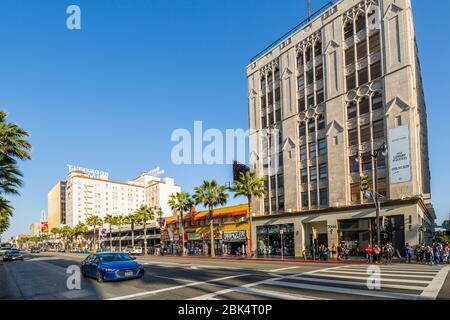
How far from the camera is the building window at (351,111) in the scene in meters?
37.8

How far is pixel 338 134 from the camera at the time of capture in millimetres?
38688

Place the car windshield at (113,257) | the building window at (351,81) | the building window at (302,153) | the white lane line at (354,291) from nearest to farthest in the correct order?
the white lane line at (354,291), the car windshield at (113,257), the building window at (351,81), the building window at (302,153)

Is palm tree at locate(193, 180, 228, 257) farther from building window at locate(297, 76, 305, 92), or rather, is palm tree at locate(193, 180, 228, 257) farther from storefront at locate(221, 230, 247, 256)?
building window at locate(297, 76, 305, 92)

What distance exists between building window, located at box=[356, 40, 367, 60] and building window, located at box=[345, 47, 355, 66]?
24.5 inches

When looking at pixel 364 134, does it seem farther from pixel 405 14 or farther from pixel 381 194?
pixel 405 14

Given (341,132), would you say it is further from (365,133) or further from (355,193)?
(355,193)

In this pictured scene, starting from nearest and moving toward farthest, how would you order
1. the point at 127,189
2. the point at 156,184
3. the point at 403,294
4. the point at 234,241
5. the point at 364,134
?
the point at 403,294 < the point at 364,134 < the point at 234,241 < the point at 156,184 < the point at 127,189

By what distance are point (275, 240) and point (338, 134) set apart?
16.0m

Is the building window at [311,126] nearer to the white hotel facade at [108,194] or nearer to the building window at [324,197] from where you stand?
the building window at [324,197]

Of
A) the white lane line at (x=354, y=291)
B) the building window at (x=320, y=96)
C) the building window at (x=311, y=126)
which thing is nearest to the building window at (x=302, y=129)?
the building window at (x=311, y=126)

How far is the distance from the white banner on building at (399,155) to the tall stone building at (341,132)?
9 cm

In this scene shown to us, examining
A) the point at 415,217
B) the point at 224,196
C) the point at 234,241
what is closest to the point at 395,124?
the point at 415,217

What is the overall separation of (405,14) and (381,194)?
17.3 metres

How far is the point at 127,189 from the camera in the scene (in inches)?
6993
